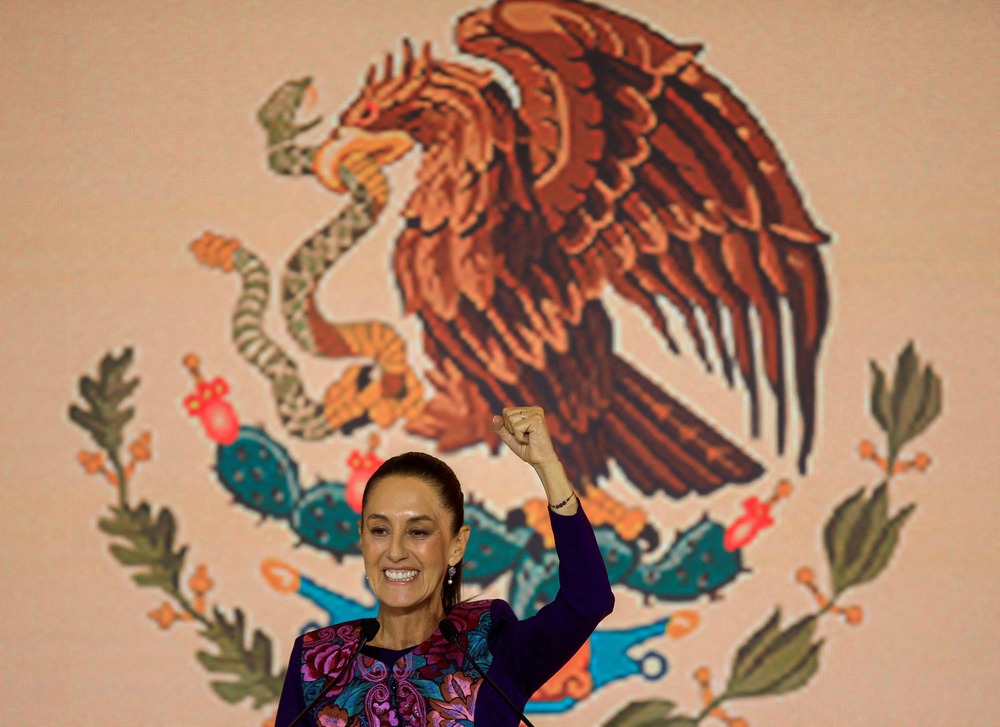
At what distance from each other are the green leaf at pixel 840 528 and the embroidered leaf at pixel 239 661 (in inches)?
50.9

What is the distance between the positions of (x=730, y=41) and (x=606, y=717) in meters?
1.62

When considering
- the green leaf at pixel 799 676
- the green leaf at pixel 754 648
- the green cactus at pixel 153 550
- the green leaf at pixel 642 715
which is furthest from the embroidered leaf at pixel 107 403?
the green leaf at pixel 799 676

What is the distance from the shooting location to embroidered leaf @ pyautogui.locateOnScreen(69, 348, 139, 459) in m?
2.84

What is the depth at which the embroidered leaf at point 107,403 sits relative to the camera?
112 inches

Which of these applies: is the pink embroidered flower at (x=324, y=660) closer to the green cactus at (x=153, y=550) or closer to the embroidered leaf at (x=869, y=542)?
the green cactus at (x=153, y=550)

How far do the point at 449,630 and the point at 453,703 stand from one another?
0.34ft

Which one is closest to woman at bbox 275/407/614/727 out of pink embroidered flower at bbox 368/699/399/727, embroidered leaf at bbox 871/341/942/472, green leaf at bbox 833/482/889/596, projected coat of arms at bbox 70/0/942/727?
pink embroidered flower at bbox 368/699/399/727

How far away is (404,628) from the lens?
1662 millimetres

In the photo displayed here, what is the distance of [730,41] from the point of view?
9.51ft

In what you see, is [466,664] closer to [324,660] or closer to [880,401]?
[324,660]

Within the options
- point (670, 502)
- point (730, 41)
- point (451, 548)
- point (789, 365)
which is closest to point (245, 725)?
point (670, 502)

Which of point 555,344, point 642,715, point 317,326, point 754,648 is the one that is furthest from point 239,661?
point 754,648

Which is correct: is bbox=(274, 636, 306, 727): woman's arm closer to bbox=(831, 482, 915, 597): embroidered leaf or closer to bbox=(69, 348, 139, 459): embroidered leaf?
bbox=(69, 348, 139, 459): embroidered leaf

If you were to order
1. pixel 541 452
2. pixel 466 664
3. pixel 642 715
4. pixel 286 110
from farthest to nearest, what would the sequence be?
1. pixel 286 110
2. pixel 642 715
3. pixel 466 664
4. pixel 541 452
